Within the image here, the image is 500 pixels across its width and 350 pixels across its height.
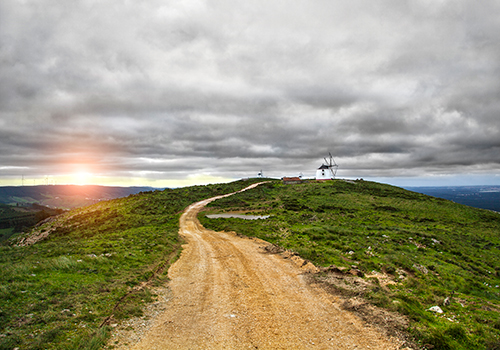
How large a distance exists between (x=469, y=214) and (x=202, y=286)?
242ft

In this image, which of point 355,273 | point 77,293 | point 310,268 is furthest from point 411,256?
point 77,293

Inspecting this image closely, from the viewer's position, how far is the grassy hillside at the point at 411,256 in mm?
11344

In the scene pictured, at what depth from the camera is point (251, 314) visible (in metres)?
11.9

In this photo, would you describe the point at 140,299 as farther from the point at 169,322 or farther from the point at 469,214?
the point at 469,214

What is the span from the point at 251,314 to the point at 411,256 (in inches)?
834

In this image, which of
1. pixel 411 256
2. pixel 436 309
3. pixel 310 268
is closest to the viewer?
pixel 436 309

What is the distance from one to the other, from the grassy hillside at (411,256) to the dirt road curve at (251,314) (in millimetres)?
2149

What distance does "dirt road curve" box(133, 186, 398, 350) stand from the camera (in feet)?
31.8

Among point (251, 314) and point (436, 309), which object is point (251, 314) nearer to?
point (251, 314)

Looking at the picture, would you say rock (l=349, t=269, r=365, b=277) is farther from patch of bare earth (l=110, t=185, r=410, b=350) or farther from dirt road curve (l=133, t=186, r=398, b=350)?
dirt road curve (l=133, t=186, r=398, b=350)

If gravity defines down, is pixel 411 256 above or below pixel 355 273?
below

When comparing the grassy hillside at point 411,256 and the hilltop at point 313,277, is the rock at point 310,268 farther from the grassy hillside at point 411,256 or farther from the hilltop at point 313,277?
the grassy hillside at point 411,256

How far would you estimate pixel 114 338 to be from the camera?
9.77 meters

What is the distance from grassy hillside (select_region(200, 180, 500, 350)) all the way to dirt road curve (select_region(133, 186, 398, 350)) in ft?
7.05
